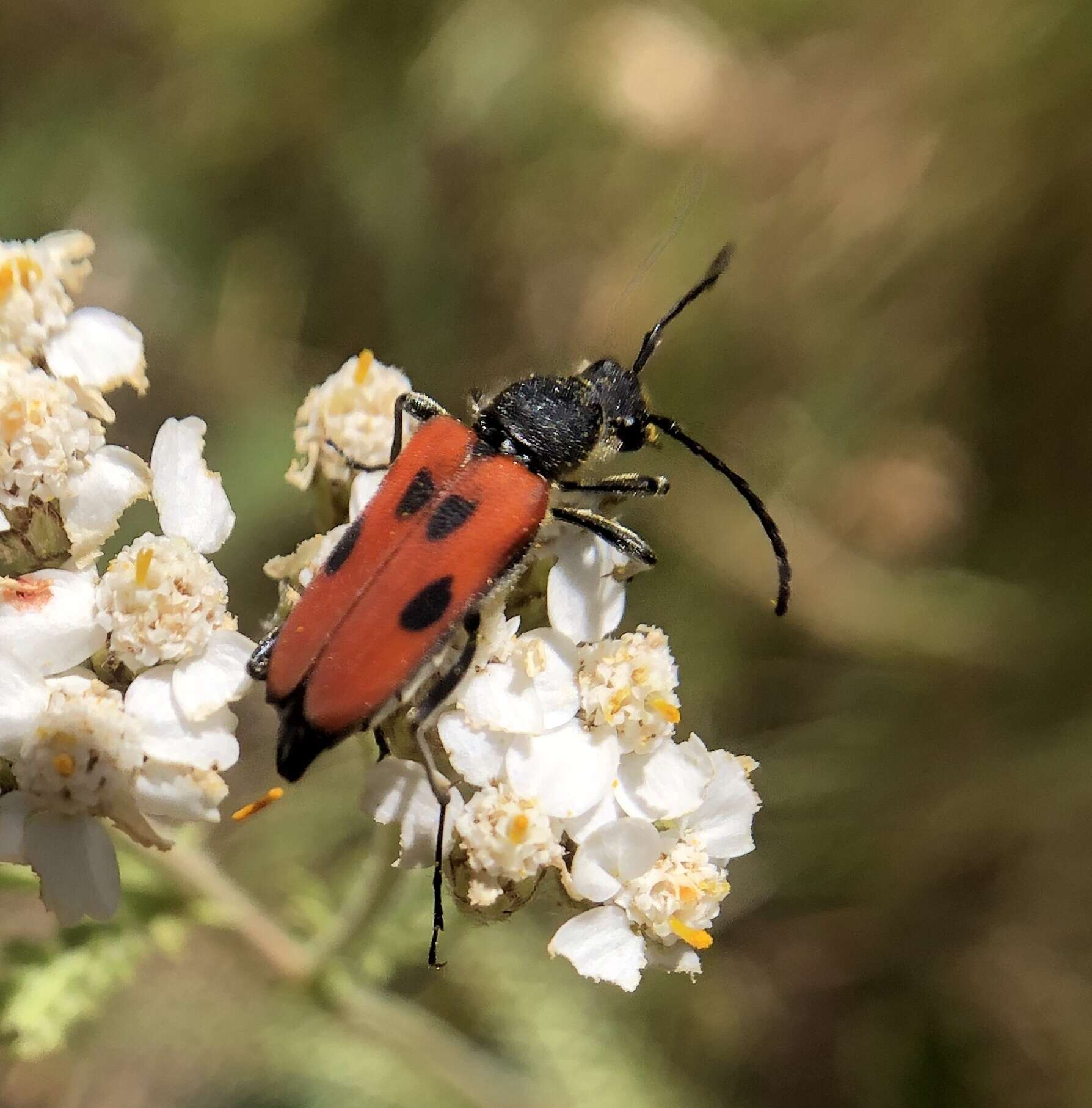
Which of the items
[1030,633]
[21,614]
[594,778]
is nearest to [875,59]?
[1030,633]

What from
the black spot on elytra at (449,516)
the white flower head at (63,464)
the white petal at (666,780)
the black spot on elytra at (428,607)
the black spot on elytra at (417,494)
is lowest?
the white petal at (666,780)

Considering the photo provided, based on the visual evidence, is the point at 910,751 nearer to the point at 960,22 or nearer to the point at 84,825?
the point at 960,22

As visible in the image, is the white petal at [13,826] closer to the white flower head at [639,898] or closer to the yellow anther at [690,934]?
the white flower head at [639,898]

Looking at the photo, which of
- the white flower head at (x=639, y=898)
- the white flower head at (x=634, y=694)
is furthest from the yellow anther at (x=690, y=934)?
the white flower head at (x=634, y=694)

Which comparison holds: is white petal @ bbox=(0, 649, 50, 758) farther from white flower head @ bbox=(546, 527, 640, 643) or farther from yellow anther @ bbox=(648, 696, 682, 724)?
yellow anther @ bbox=(648, 696, 682, 724)

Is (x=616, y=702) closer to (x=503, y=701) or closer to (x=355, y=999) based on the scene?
(x=503, y=701)

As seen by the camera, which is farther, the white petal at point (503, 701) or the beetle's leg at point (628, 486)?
the beetle's leg at point (628, 486)

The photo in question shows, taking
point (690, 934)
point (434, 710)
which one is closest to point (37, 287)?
point (434, 710)
